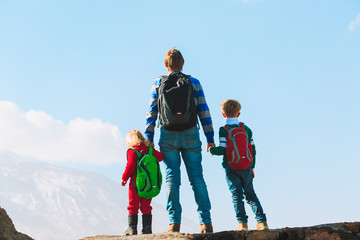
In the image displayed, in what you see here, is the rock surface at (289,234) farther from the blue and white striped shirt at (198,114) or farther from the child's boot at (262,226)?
the blue and white striped shirt at (198,114)

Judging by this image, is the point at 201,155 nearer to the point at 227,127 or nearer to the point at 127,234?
the point at 227,127

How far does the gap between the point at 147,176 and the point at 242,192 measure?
143 centimetres

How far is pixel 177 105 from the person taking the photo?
5.87m

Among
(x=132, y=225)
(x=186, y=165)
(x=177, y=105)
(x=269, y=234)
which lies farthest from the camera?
(x=132, y=225)

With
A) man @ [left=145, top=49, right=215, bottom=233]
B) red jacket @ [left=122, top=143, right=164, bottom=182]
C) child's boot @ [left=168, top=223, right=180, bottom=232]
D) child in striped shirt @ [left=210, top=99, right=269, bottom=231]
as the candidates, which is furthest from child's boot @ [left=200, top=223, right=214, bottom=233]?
red jacket @ [left=122, top=143, right=164, bottom=182]

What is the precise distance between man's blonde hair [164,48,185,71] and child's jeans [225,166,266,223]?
1.67 metres

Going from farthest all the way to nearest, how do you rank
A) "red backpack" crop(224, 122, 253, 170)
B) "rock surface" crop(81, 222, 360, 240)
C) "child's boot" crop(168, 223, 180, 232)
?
"red backpack" crop(224, 122, 253, 170) → "child's boot" crop(168, 223, 180, 232) → "rock surface" crop(81, 222, 360, 240)

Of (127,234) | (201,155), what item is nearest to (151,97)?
(201,155)

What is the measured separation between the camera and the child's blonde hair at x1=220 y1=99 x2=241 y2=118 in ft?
20.9

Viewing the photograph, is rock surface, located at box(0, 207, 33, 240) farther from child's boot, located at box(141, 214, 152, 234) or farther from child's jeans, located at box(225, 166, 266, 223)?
child's jeans, located at box(225, 166, 266, 223)

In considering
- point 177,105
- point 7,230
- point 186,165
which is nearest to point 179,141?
point 186,165

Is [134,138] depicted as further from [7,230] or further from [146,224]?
[7,230]

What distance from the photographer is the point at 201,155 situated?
5.99 m

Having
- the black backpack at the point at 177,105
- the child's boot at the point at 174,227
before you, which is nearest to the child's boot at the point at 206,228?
the child's boot at the point at 174,227
